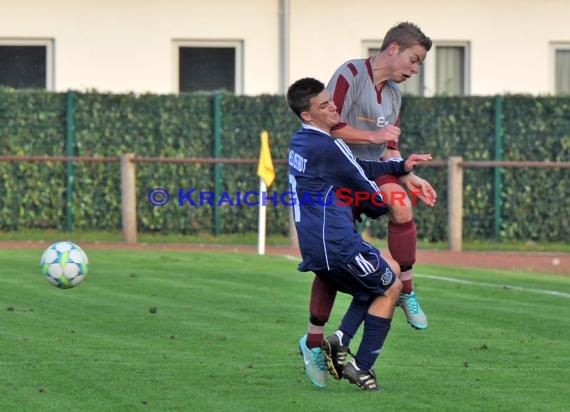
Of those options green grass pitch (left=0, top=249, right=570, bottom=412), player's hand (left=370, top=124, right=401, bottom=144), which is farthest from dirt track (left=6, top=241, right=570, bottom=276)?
player's hand (left=370, top=124, right=401, bottom=144)

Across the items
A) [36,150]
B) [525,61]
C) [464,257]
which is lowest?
[464,257]

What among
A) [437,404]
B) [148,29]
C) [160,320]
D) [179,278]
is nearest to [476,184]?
[148,29]

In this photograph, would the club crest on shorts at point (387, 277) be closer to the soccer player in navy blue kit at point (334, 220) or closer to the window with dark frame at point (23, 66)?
the soccer player in navy blue kit at point (334, 220)

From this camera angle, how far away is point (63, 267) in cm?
1230

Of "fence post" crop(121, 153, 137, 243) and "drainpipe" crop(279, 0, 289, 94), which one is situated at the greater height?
"drainpipe" crop(279, 0, 289, 94)

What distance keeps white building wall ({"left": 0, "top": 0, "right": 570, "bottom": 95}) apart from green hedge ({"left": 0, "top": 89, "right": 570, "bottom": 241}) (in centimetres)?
165

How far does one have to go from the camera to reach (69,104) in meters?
24.2

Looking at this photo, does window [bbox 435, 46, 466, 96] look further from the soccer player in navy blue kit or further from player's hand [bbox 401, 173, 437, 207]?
the soccer player in navy blue kit

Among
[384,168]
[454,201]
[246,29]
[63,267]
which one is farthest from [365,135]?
[246,29]

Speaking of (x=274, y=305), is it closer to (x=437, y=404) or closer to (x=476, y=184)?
(x=437, y=404)

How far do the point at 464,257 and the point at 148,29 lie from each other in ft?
24.8

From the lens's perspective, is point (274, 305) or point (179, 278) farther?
point (179, 278)

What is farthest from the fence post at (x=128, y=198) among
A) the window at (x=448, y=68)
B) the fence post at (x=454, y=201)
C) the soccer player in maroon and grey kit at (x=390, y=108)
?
the soccer player in maroon and grey kit at (x=390, y=108)

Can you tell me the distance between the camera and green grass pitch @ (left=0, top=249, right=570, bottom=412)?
830 cm
